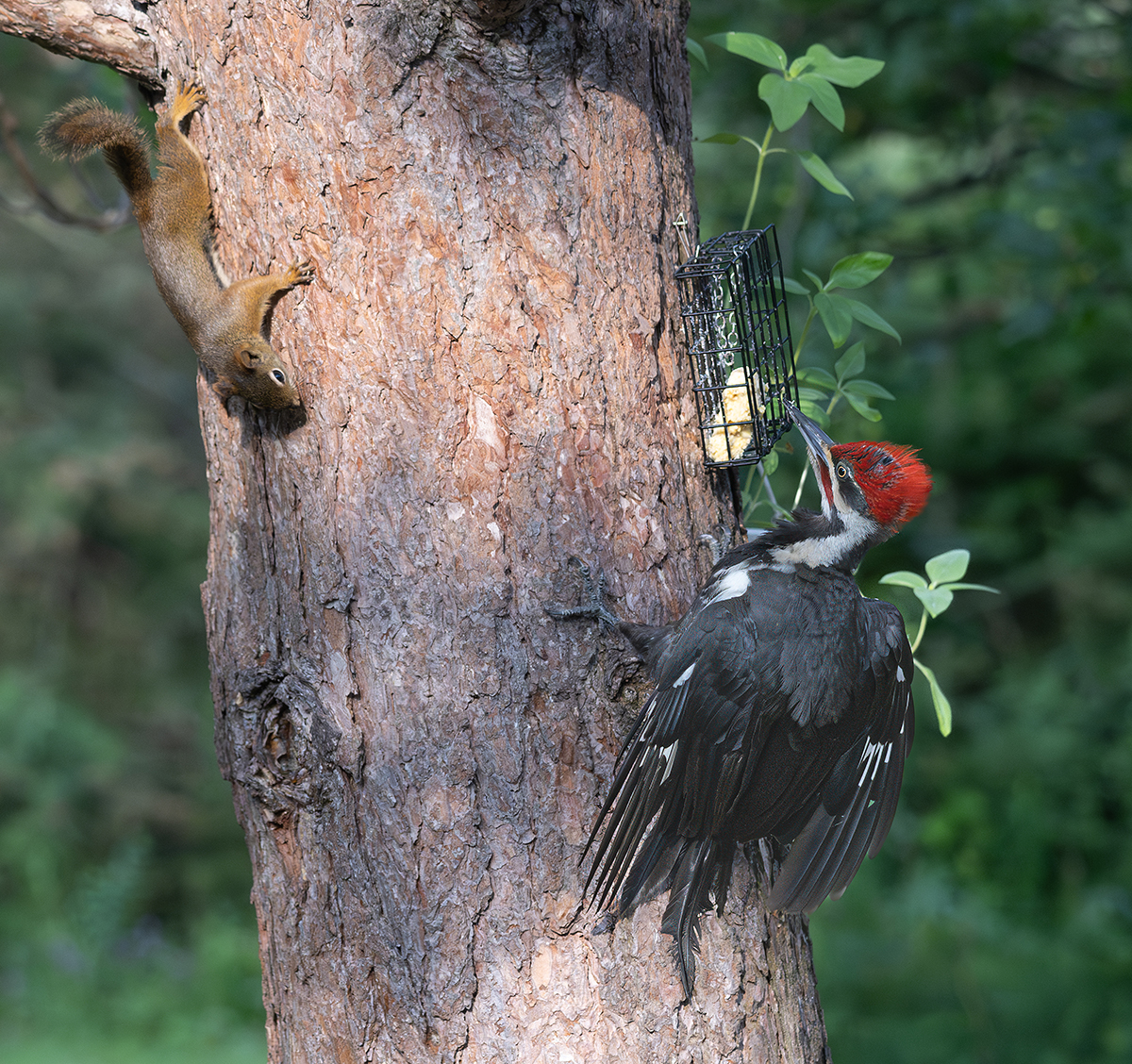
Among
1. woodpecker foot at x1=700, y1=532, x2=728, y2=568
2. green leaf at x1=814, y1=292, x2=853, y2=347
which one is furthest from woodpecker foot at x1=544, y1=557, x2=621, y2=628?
green leaf at x1=814, y1=292, x2=853, y2=347

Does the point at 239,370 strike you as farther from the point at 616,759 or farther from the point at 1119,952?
the point at 1119,952

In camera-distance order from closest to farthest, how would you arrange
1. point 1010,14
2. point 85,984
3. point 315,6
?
point 315,6
point 1010,14
point 85,984

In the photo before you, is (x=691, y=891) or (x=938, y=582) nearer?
(x=691, y=891)

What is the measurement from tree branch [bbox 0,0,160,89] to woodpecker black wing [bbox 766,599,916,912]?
1.83m

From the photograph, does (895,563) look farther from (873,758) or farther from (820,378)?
(873,758)

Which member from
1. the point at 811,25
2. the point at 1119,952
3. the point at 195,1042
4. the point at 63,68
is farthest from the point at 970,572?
the point at 63,68

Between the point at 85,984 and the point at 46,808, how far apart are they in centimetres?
172

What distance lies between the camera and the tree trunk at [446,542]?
5.78 feet

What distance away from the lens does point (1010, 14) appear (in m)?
3.99

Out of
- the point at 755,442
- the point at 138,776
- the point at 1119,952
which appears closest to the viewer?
the point at 755,442

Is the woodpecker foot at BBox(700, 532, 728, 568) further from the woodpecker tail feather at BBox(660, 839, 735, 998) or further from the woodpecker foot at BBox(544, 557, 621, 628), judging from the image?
the woodpecker tail feather at BBox(660, 839, 735, 998)

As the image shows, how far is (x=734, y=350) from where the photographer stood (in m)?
2.23

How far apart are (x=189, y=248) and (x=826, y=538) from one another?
1563 mm

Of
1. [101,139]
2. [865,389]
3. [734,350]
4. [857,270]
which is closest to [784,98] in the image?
[857,270]
